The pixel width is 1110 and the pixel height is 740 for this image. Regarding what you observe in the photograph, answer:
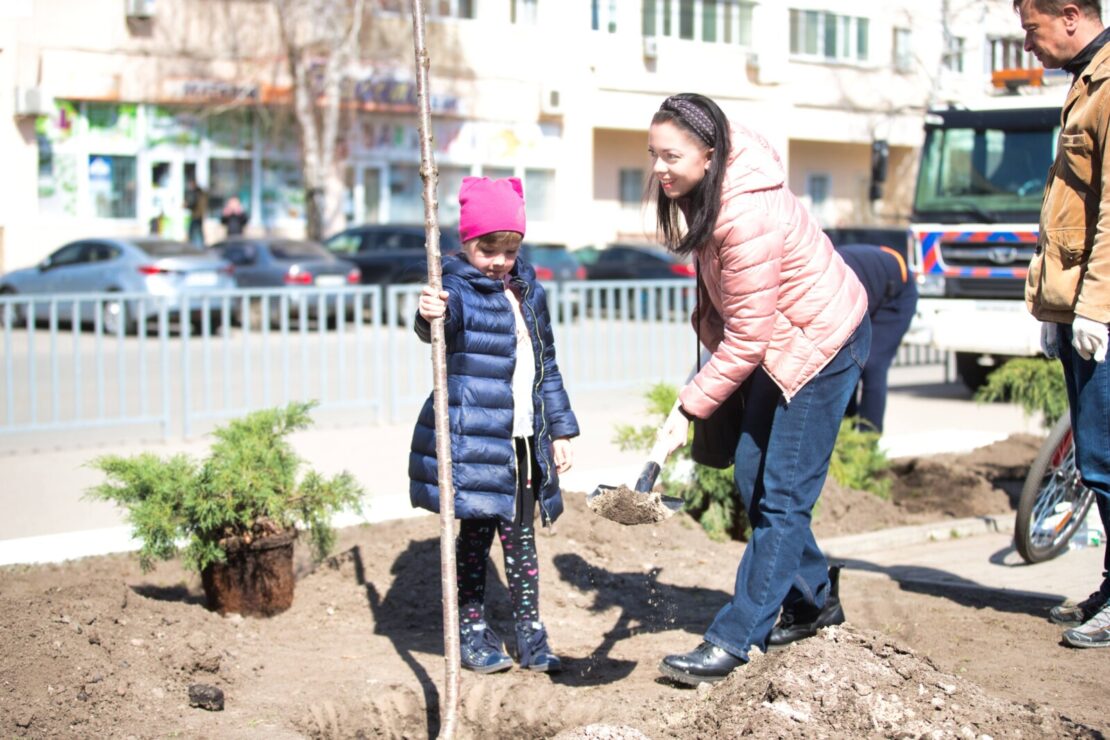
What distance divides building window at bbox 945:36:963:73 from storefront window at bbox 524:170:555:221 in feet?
54.8

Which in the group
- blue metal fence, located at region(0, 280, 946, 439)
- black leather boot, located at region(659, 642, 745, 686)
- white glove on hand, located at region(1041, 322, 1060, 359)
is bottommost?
black leather boot, located at region(659, 642, 745, 686)

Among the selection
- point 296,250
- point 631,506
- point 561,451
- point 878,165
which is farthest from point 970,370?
point 296,250

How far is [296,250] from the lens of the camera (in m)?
23.3

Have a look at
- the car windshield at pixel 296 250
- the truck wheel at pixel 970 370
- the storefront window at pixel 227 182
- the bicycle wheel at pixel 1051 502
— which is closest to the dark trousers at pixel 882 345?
the bicycle wheel at pixel 1051 502

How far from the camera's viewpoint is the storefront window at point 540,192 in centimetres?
3616

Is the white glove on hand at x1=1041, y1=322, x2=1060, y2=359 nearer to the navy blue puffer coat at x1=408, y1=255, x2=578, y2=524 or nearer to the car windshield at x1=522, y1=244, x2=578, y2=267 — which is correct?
the navy blue puffer coat at x1=408, y1=255, x2=578, y2=524

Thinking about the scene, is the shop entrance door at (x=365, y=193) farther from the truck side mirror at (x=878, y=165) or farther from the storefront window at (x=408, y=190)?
the truck side mirror at (x=878, y=165)

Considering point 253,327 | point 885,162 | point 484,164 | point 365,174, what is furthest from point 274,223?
point 253,327

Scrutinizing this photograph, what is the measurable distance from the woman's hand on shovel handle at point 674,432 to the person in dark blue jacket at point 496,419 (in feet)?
2.13

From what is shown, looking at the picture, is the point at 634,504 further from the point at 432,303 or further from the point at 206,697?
the point at 206,697

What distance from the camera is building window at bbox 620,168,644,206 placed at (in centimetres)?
3906

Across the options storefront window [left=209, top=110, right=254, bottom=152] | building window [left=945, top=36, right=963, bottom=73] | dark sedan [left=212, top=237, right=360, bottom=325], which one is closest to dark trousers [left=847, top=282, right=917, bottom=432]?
building window [left=945, top=36, right=963, bottom=73]

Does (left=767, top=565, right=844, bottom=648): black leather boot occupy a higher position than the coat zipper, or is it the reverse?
the coat zipper

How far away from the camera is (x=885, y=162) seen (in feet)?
53.9
